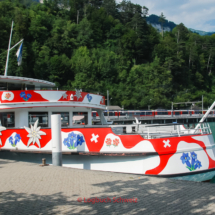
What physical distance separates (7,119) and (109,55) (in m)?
71.3

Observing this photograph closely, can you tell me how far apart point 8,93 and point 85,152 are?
14.5 ft

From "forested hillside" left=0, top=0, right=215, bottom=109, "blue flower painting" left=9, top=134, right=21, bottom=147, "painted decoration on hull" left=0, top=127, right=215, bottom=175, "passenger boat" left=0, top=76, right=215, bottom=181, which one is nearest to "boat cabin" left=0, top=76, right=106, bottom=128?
"passenger boat" left=0, top=76, right=215, bottom=181

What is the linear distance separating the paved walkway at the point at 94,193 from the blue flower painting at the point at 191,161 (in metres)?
2.64

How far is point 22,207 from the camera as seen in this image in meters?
5.19

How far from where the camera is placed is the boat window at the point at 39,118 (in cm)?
1198

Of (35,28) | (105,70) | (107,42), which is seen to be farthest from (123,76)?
(35,28)

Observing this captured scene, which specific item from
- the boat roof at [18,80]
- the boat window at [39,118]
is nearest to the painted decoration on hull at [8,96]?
the boat window at [39,118]

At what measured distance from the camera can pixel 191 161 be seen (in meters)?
9.70

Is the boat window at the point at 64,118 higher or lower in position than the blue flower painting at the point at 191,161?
higher

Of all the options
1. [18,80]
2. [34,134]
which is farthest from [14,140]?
[18,80]

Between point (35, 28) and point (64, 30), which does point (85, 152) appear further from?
point (64, 30)

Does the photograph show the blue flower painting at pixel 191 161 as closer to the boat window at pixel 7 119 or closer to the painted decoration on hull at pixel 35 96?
the painted decoration on hull at pixel 35 96

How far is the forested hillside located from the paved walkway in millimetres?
49977

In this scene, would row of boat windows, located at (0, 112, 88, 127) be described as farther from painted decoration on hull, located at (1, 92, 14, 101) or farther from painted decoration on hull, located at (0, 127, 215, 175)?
painted decoration on hull, located at (0, 127, 215, 175)
